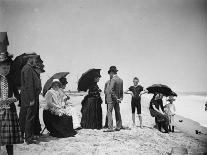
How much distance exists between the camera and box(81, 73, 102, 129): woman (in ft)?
23.1

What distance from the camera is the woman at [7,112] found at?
14.0 ft

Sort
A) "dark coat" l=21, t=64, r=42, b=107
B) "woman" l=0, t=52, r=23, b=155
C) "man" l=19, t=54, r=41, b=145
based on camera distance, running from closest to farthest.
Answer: "woman" l=0, t=52, r=23, b=155 < "man" l=19, t=54, r=41, b=145 < "dark coat" l=21, t=64, r=42, b=107

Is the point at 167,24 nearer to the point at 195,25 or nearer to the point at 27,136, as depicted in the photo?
the point at 195,25

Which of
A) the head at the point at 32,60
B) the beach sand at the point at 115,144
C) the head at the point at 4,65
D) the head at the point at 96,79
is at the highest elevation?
the head at the point at 32,60

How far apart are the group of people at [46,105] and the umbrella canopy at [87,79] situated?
0.17 ft

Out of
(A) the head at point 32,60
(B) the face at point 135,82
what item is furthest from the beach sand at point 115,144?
(A) the head at point 32,60

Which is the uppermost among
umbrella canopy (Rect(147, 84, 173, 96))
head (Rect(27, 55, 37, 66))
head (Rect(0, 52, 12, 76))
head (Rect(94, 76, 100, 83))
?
head (Rect(27, 55, 37, 66))

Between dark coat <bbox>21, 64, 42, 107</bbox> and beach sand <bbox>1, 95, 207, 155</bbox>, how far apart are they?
0.78 metres

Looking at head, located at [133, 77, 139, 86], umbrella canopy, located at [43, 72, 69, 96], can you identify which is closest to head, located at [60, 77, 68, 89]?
umbrella canopy, located at [43, 72, 69, 96]

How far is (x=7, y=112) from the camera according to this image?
4328 millimetres

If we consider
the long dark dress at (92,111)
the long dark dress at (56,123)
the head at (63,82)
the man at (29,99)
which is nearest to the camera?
the man at (29,99)

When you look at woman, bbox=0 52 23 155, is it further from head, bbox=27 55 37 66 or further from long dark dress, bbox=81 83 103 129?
long dark dress, bbox=81 83 103 129

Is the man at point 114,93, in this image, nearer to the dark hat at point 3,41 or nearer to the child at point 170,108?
the child at point 170,108

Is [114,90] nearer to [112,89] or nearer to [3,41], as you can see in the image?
[112,89]
